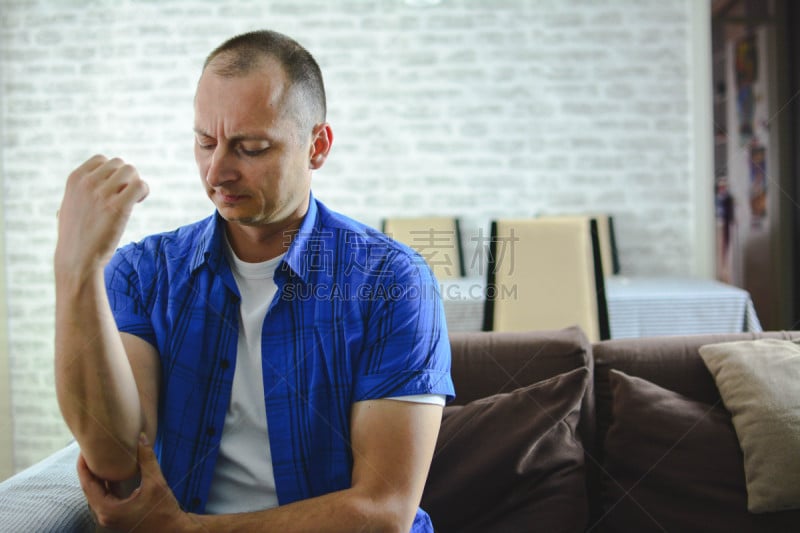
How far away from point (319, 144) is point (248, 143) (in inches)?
6.2

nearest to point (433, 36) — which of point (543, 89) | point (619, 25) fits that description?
point (543, 89)

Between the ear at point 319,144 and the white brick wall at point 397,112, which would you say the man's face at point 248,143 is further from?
the white brick wall at point 397,112

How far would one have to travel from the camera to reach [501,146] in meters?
3.73

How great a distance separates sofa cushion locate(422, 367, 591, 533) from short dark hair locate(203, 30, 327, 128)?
0.59m

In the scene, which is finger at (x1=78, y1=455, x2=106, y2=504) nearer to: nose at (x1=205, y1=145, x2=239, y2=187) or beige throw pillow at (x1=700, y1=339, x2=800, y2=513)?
nose at (x1=205, y1=145, x2=239, y2=187)

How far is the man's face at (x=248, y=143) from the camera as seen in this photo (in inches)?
39.8

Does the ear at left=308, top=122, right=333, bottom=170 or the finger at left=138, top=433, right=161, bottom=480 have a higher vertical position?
the ear at left=308, top=122, right=333, bottom=170

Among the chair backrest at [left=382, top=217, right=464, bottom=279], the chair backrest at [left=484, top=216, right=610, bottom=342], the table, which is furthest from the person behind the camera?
the chair backrest at [left=382, top=217, right=464, bottom=279]

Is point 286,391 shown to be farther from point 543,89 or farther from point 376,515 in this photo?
point 543,89

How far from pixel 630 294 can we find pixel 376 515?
6.61 feet

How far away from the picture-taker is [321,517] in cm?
93

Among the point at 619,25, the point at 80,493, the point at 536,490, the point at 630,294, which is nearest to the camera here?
the point at 80,493

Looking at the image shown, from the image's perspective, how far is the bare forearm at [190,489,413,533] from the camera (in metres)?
0.93

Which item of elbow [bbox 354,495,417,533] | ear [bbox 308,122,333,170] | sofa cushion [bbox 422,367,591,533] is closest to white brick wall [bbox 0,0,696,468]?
sofa cushion [bbox 422,367,591,533]
